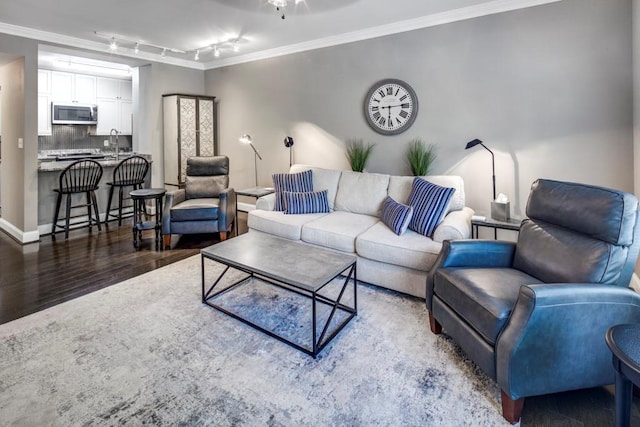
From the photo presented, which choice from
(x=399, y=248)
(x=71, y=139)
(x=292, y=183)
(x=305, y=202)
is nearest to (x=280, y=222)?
(x=305, y=202)

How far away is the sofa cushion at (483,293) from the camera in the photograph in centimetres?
173

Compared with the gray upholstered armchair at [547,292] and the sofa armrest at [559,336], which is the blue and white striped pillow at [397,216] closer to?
the gray upholstered armchair at [547,292]

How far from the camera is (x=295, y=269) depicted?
238 cm

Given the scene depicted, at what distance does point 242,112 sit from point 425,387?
16.7 ft

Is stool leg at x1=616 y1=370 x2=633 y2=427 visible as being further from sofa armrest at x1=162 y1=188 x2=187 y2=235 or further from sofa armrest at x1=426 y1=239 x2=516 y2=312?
sofa armrest at x1=162 y1=188 x2=187 y2=235

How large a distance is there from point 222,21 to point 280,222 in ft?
7.90

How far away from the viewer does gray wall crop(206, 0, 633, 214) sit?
119 inches

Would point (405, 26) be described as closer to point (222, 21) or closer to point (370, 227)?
point (222, 21)

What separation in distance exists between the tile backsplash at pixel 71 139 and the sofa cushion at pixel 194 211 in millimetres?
4585

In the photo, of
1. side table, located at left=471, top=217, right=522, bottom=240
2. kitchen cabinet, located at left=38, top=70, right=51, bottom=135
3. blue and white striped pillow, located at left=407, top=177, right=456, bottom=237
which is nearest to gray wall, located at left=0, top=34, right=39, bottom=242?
kitchen cabinet, located at left=38, top=70, right=51, bottom=135

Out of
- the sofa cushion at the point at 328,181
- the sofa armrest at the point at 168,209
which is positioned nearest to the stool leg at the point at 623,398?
the sofa cushion at the point at 328,181

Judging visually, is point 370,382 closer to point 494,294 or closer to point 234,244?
point 494,294

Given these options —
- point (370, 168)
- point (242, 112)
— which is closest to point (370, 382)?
point (370, 168)

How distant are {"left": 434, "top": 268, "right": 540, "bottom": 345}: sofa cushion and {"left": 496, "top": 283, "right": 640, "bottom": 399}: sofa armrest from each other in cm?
9
